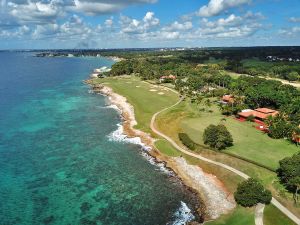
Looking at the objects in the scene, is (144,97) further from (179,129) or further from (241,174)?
(241,174)

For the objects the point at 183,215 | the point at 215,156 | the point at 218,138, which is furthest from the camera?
the point at 218,138

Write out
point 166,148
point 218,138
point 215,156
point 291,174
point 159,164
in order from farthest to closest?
point 166,148
point 218,138
point 159,164
point 215,156
point 291,174

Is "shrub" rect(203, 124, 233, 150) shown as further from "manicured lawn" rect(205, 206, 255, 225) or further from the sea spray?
"manicured lawn" rect(205, 206, 255, 225)

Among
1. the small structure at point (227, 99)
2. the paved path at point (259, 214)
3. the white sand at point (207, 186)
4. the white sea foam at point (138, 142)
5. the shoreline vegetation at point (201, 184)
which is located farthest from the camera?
the small structure at point (227, 99)

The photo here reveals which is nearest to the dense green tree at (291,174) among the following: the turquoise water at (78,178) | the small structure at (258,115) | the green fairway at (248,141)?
the green fairway at (248,141)

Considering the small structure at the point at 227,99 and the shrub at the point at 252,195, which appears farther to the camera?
the small structure at the point at 227,99

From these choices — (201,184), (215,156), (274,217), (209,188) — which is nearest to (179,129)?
(215,156)

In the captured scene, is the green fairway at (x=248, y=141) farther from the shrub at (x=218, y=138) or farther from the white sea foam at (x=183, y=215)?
the white sea foam at (x=183, y=215)

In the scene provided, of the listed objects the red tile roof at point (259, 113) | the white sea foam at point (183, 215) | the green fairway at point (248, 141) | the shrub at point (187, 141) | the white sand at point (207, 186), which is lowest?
the white sea foam at point (183, 215)
